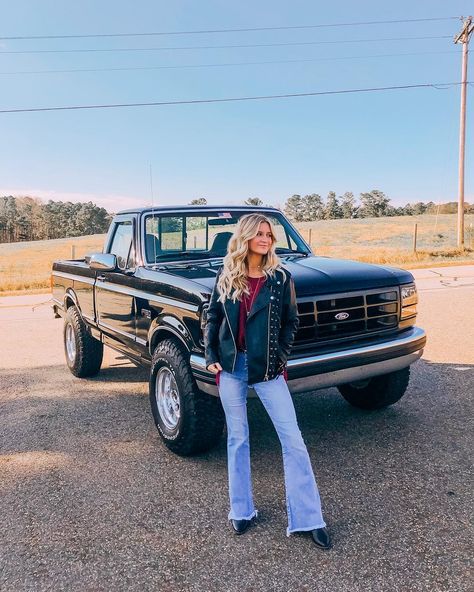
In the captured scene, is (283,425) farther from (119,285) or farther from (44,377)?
(44,377)

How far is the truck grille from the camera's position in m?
3.65

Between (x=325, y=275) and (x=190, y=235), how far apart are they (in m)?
1.60

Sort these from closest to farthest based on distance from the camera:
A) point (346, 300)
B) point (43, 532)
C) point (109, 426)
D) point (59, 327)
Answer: point (43, 532), point (346, 300), point (109, 426), point (59, 327)

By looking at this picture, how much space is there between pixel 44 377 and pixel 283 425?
14.5 ft

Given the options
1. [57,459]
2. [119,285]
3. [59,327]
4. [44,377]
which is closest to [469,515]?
[57,459]

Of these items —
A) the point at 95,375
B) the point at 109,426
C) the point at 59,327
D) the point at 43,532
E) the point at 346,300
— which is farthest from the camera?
the point at 59,327

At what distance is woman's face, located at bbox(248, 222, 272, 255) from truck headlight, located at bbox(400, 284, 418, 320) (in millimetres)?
1745

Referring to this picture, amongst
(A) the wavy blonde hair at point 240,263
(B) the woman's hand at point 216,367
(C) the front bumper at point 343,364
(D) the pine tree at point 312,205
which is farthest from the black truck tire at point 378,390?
(D) the pine tree at point 312,205

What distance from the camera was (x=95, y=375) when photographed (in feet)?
20.9

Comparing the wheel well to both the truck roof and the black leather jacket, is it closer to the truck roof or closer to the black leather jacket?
the black leather jacket

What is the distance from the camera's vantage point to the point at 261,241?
283 centimetres

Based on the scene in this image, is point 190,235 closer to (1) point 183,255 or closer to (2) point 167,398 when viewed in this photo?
(1) point 183,255

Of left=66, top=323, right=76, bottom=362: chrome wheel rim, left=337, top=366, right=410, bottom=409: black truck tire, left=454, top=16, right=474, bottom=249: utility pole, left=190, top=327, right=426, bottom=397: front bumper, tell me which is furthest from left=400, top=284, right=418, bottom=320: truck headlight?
left=454, top=16, right=474, bottom=249: utility pole

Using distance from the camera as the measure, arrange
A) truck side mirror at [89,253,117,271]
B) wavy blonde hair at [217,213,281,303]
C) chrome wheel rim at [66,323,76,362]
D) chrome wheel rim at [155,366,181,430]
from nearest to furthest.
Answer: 1. wavy blonde hair at [217,213,281,303]
2. chrome wheel rim at [155,366,181,430]
3. truck side mirror at [89,253,117,271]
4. chrome wheel rim at [66,323,76,362]
